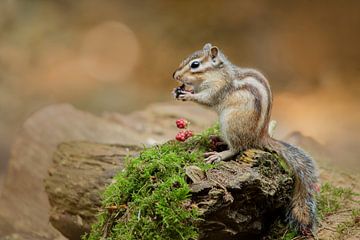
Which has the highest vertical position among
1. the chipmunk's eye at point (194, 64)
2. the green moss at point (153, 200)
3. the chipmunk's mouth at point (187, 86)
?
the chipmunk's eye at point (194, 64)

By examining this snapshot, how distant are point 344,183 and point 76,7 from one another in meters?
3.09

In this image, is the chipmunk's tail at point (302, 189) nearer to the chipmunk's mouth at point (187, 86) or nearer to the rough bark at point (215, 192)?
the rough bark at point (215, 192)

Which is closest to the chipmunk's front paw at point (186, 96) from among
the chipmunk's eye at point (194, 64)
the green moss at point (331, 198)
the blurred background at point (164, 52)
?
the chipmunk's eye at point (194, 64)

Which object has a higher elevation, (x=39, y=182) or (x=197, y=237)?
(x=39, y=182)

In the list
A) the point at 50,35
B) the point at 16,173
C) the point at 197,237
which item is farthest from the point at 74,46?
the point at 197,237

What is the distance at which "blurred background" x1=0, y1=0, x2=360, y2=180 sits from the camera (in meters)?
4.87

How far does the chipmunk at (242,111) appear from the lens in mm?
2971

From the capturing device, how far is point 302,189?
303 centimetres

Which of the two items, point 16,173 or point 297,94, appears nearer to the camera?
point 16,173

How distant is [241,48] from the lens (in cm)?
533

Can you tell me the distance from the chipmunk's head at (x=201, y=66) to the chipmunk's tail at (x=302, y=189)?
50 cm

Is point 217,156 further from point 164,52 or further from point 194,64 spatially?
point 164,52

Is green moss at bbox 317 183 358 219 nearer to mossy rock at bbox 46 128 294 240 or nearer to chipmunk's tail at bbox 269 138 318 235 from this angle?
chipmunk's tail at bbox 269 138 318 235

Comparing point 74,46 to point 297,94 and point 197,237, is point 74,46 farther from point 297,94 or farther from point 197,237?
point 197,237
